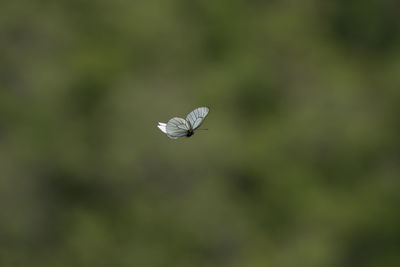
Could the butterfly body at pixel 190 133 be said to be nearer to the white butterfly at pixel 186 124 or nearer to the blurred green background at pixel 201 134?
the white butterfly at pixel 186 124

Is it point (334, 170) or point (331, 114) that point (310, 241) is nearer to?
point (334, 170)

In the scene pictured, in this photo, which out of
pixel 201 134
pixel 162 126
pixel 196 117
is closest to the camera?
pixel 162 126

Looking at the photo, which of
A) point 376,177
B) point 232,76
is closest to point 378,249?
point 376,177

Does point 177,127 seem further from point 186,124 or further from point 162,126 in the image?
point 162,126

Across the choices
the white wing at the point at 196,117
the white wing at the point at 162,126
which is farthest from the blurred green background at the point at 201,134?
the white wing at the point at 162,126

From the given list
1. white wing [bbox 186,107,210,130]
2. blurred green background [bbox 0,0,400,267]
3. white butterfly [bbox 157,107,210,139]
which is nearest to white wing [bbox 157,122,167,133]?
white butterfly [bbox 157,107,210,139]

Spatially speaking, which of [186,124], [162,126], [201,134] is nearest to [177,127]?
[186,124]
